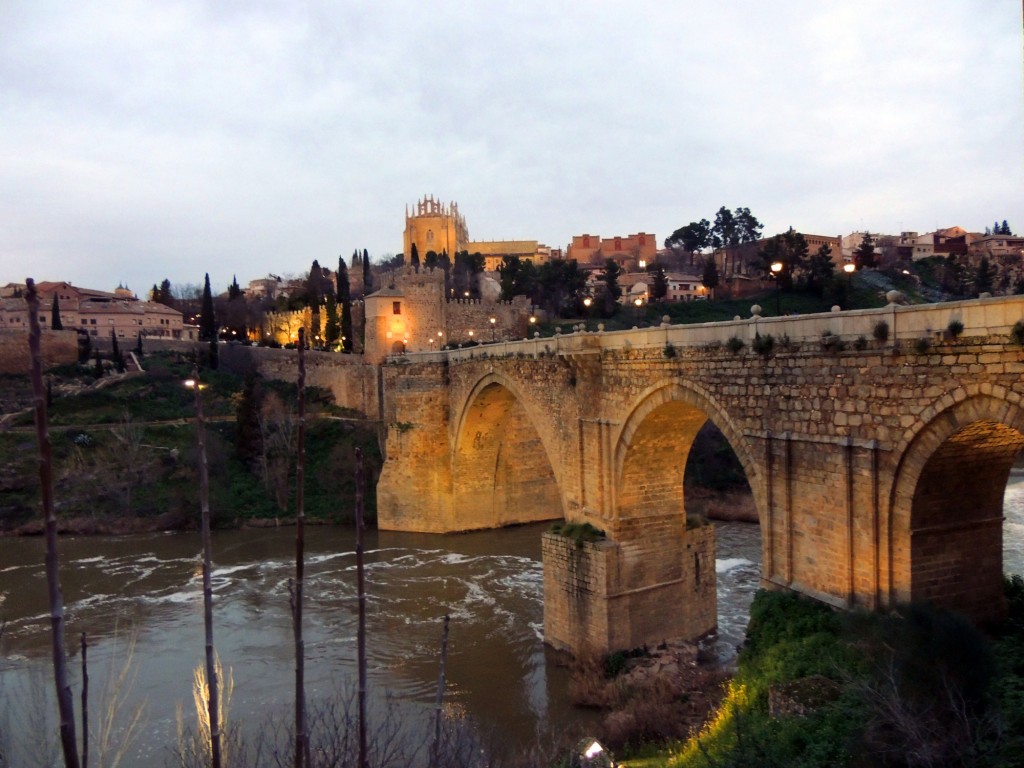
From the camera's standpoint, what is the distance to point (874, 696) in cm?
605

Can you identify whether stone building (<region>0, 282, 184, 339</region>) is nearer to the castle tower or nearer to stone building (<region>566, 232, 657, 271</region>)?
the castle tower

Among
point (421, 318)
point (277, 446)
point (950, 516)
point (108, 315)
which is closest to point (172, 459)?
point (277, 446)

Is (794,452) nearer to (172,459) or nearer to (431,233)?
(172,459)

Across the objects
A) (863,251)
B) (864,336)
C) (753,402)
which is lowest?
(753,402)

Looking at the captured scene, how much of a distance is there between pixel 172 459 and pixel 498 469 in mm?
12562

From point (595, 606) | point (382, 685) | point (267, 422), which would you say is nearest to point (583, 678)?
point (595, 606)

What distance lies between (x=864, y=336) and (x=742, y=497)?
17535 mm

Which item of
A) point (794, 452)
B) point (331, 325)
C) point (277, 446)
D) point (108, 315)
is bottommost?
point (277, 446)

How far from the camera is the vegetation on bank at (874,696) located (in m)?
5.52

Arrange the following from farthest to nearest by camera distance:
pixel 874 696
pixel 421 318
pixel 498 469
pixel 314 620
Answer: pixel 421 318 < pixel 498 469 < pixel 314 620 < pixel 874 696

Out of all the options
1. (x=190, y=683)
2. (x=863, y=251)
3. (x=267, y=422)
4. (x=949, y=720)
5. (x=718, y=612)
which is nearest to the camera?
(x=949, y=720)

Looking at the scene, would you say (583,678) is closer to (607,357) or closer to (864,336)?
(607,357)

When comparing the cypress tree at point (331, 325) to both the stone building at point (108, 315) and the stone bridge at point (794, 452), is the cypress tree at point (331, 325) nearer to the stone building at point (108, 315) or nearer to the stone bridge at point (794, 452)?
the stone building at point (108, 315)

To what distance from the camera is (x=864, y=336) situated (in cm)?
796
